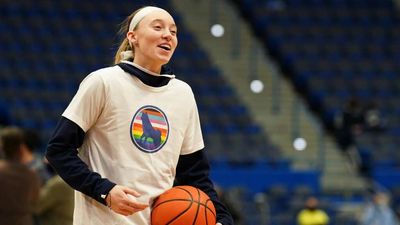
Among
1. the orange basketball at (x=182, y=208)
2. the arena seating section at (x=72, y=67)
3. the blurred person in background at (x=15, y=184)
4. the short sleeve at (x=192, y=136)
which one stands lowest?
the arena seating section at (x=72, y=67)

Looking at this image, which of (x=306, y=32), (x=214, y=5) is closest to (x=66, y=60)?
(x=214, y=5)

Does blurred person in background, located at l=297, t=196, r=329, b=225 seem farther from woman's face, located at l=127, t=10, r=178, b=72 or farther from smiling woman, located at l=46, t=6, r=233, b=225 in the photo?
woman's face, located at l=127, t=10, r=178, b=72

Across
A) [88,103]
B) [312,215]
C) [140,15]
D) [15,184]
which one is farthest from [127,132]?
[312,215]

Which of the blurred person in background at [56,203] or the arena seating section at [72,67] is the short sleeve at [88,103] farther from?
the arena seating section at [72,67]

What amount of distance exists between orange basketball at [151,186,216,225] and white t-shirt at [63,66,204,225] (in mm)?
45

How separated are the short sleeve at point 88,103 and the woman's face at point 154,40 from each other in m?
0.22

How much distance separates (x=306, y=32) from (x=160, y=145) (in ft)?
47.3

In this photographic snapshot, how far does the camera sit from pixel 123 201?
325 centimetres

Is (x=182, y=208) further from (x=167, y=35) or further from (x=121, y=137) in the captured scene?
(x=167, y=35)

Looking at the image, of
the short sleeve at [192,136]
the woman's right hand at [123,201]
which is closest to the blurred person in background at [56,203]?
the short sleeve at [192,136]

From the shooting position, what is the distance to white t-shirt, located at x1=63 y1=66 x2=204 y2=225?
343 centimetres

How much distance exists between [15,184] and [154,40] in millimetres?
2003

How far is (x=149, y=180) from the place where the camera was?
3.48 meters

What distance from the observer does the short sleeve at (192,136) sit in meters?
3.71
